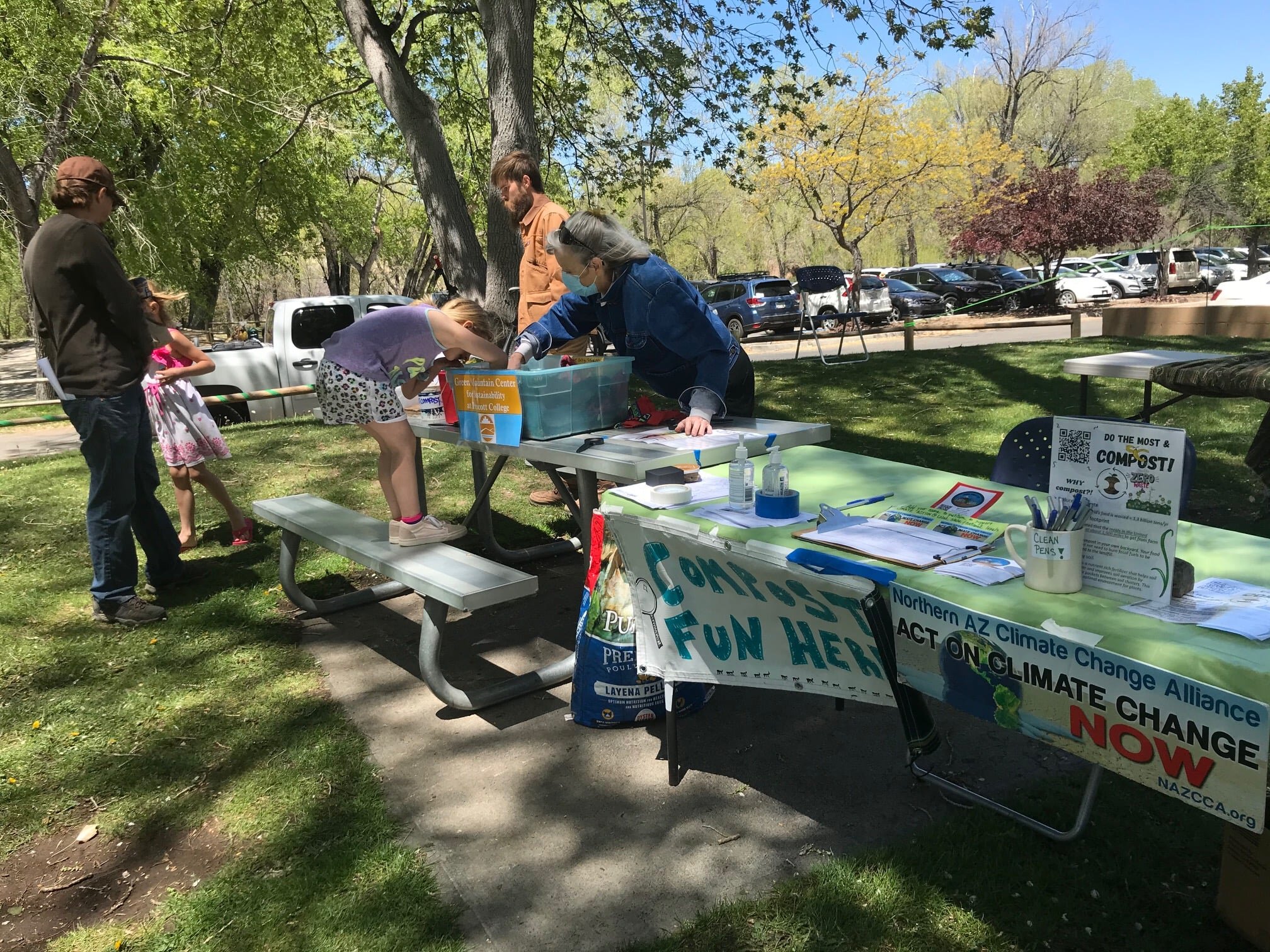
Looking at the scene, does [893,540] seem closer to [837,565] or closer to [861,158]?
[837,565]

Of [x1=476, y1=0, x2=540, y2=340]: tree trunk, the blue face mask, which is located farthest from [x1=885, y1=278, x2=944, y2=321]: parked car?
the blue face mask

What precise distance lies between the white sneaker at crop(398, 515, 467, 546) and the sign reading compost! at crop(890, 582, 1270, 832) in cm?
240

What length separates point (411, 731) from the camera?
11.2 feet

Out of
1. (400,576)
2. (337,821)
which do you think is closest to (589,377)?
(400,576)

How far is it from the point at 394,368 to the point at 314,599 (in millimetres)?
1629

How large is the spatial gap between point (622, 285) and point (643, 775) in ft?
5.89

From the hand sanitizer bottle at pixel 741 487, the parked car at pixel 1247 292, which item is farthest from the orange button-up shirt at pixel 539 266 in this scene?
the parked car at pixel 1247 292

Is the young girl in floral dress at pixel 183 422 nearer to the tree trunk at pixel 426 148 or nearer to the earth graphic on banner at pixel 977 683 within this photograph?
the tree trunk at pixel 426 148

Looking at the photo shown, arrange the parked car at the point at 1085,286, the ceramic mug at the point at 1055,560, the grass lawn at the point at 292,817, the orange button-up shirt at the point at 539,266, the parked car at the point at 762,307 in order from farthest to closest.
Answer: the parked car at the point at 1085,286 < the parked car at the point at 762,307 < the orange button-up shirt at the point at 539,266 < the grass lawn at the point at 292,817 < the ceramic mug at the point at 1055,560

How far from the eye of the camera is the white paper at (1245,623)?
5.08 feet

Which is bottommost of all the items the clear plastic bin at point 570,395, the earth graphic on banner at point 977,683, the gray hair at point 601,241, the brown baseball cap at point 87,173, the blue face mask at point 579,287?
the earth graphic on banner at point 977,683

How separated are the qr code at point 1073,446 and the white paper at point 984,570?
10.2 inches

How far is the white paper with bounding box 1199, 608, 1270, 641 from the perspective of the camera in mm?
1549

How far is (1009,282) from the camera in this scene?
83.5 feet
